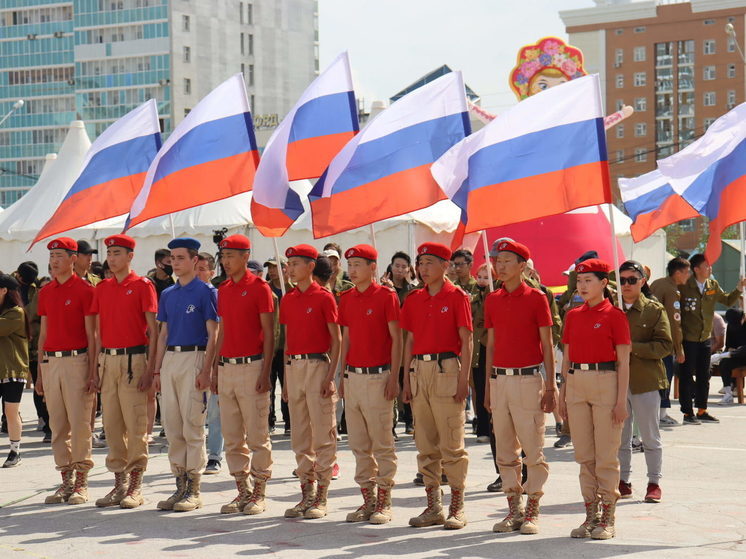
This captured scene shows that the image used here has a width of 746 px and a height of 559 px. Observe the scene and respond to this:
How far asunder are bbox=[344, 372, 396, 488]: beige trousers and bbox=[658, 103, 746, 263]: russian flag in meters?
3.23

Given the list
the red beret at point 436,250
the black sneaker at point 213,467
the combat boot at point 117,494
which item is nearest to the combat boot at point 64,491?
the combat boot at point 117,494

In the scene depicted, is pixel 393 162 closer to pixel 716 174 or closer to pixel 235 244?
pixel 235 244

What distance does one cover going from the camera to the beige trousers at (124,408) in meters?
9.28

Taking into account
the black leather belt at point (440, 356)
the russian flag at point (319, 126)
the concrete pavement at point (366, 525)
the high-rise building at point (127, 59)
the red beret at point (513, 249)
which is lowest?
the concrete pavement at point (366, 525)

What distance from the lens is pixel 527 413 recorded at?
8.03 m

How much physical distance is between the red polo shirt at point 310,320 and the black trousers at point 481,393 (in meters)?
2.39

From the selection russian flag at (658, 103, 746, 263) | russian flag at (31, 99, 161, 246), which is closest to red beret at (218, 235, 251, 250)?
russian flag at (31, 99, 161, 246)

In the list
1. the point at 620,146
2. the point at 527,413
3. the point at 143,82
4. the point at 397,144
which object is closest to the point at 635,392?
the point at 527,413

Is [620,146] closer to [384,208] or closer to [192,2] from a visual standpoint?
[192,2]

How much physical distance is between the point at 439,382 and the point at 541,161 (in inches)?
75.7

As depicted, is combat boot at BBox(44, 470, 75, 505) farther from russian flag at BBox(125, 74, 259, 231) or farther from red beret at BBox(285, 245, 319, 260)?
red beret at BBox(285, 245, 319, 260)

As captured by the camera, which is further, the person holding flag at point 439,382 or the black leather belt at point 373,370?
the black leather belt at point 373,370

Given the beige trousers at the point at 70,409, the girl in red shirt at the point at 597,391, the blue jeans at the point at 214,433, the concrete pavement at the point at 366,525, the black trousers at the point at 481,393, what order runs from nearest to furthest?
the concrete pavement at the point at 366,525
the girl in red shirt at the point at 597,391
the beige trousers at the point at 70,409
the blue jeans at the point at 214,433
the black trousers at the point at 481,393

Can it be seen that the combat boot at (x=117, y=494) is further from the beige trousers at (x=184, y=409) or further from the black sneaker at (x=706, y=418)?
the black sneaker at (x=706, y=418)
